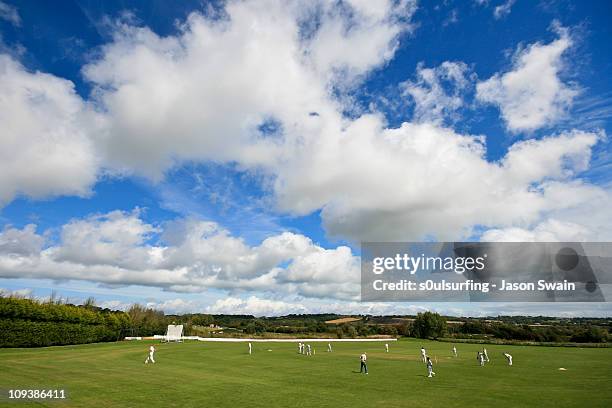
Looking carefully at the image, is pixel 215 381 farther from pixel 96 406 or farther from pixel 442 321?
pixel 442 321

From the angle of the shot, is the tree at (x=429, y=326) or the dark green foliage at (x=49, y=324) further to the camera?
the tree at (x=429, y=326)

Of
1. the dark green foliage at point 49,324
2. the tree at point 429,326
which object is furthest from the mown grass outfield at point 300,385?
the tree at point 429,326

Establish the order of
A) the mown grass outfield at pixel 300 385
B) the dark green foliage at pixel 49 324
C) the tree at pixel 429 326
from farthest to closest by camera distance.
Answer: the tree at pixel 429 326, the dark green foliage at pixel 49 324, the mown grass outfield at pixel 300 385

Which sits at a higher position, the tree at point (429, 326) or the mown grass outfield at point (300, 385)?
the tree at point (429, 326)

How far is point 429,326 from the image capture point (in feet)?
426

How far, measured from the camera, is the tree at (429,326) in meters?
129

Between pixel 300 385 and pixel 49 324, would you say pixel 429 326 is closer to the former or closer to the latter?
pixel 49 324

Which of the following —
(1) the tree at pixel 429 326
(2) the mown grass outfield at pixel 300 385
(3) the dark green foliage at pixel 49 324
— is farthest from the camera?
(1) the tree at pixel 429 326

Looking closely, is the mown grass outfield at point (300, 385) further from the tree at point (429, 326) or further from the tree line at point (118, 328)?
the tree at point (429, 326)

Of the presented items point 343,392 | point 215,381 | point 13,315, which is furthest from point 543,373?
point 13,315

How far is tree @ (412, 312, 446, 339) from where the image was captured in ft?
424

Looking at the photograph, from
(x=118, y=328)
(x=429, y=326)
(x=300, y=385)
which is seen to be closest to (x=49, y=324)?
(x=118, y=328)

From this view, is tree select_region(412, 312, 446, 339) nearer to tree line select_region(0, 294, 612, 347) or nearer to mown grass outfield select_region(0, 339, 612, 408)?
tree line select_region(0, 294, 612, 347)

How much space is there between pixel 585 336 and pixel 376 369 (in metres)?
89.2
